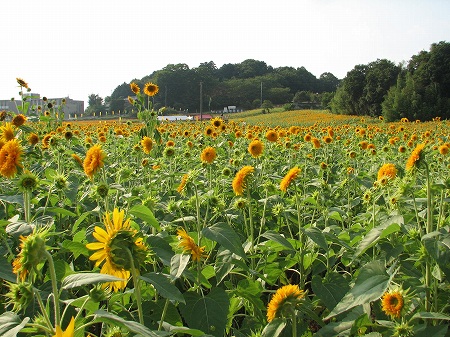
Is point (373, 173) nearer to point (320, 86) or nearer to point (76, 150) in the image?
point (76, 150)

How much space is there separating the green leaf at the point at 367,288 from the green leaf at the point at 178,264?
0.50m

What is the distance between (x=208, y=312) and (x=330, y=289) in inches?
24.4

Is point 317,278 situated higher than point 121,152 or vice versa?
point 121,152

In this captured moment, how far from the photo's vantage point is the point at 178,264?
4.77 ft

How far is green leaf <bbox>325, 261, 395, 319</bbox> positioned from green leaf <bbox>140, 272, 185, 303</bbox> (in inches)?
20.7

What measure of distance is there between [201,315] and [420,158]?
114 cm

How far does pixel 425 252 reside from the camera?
1681 mm

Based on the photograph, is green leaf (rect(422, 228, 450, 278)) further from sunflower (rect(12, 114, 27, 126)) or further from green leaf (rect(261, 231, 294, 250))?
sunflower (rect(12, 114, 27, 126))

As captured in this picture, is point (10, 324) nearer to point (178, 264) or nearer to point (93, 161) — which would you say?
point (178, 264)

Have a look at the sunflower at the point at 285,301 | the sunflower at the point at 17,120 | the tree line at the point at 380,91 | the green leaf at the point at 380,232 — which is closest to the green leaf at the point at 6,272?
the sunflower at the point at 285,301

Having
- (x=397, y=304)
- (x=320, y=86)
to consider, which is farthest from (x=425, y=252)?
(x=320, y=86)

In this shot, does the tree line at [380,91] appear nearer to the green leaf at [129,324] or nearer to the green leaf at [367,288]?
the green leaf at [367,288]

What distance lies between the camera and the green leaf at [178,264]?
4.61ft

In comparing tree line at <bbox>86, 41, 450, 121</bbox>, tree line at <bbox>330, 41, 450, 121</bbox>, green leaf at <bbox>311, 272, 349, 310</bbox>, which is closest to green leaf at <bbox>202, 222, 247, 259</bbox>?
green leaf at <bbox>311, 272, 349, 310</bbox>
